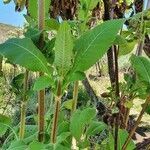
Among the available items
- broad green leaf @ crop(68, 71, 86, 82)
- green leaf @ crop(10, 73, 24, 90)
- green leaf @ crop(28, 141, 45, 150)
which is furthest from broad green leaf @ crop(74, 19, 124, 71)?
green leaf @ crop(10, 73, 24, 90)

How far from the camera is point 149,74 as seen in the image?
1.08m

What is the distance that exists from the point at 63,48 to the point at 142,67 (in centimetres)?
26

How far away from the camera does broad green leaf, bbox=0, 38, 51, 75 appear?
903mm

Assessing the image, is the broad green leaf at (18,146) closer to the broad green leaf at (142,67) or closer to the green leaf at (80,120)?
the green leaf at (80,120)

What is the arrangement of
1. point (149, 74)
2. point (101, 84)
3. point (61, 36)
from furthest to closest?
point (101, 84)
point (149, 74)
point (61, 36)

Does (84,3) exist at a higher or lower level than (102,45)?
higher

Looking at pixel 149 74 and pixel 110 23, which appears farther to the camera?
pixel 149 74

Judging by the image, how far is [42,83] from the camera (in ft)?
2.92

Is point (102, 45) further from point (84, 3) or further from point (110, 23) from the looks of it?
point (84, 3)

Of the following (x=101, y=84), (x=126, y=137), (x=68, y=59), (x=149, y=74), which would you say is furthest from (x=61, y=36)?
(x=101, y=84)

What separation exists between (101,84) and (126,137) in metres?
11.3

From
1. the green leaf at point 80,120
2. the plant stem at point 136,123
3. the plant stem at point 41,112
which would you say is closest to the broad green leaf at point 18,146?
the plant stem at point 41,112

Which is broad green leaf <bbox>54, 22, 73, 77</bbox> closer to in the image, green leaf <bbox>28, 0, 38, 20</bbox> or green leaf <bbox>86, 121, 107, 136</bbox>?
green leaf <bbox>28, 0, 38, 20</bbox>

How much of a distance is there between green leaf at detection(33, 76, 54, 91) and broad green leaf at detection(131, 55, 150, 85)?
25 cm
